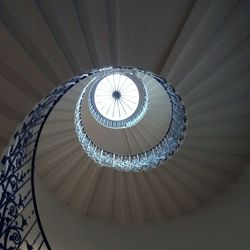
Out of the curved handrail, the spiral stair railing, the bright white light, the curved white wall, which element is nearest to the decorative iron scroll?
the spiral stair railing

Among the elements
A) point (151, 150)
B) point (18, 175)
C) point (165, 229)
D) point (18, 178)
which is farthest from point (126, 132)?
point (18, 178)

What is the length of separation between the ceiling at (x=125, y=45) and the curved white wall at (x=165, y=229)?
3063 millimetres

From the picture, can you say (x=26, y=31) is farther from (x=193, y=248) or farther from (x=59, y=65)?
(x=193, y=248)

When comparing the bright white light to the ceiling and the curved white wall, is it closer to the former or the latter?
the curved white wall

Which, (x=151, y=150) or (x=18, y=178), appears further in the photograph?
(x=151, y=150)

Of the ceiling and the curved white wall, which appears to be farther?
the curved white wall

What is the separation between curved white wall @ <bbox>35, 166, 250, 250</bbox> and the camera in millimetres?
7145

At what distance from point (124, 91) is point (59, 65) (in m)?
8.20

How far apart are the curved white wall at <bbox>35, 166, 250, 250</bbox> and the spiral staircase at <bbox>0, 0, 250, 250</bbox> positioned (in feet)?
0.09

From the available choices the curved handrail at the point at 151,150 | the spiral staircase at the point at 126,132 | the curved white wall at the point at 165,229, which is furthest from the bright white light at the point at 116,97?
the curved white wall at the point at 165,229

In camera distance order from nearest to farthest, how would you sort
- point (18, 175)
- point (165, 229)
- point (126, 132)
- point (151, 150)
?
point (18, 175) < point (165, 229) < point (151, 150) < point (126, 132)

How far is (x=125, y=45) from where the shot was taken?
4258 millimetres

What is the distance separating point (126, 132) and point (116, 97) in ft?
10.8

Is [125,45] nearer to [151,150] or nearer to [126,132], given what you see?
[151,150]
